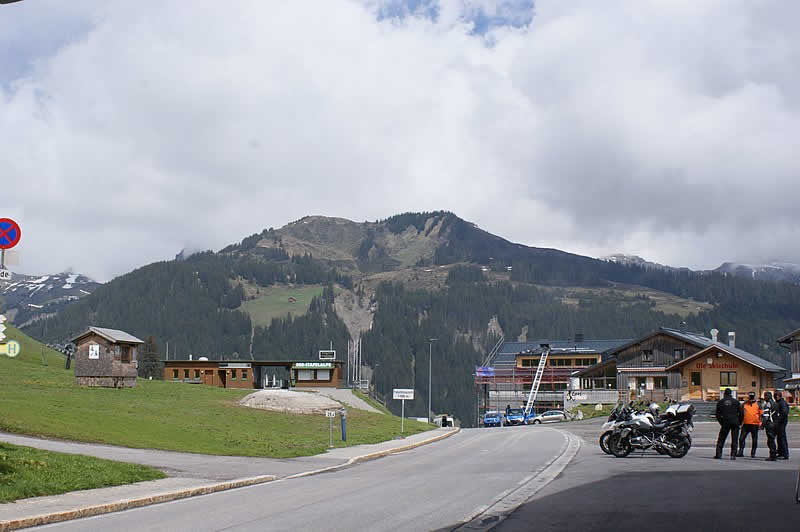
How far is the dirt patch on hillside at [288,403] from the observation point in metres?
57.6

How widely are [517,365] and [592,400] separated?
1286 inches

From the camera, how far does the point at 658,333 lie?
9188 centimetres

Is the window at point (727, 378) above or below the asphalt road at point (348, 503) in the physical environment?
above

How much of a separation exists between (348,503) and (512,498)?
304 cm

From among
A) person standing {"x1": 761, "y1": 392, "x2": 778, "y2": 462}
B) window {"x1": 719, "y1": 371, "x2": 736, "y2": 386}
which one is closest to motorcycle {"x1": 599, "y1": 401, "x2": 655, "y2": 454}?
person standing {"x1": 761, "y1": 392, "x2": 778, "y2": 462}

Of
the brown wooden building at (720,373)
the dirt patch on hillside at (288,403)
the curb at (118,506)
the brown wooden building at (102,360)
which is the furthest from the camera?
the brown wooden building at (720,373)

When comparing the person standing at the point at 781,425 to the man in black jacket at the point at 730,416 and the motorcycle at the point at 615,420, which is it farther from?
the motorcycle at the point at 615,420

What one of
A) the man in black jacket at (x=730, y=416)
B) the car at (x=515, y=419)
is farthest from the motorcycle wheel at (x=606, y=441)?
the car at (x=515, y=419)

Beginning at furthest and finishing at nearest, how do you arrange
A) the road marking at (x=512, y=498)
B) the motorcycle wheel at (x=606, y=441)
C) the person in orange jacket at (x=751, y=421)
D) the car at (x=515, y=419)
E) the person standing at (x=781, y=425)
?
the car at (x=515, y=419) → the motorcycle wheel at (x=606, y=441) → the person in orange jacket at (x=751, y=421) → the person standing at (x=781, y=425) → the road marking at (x=512, y=498)

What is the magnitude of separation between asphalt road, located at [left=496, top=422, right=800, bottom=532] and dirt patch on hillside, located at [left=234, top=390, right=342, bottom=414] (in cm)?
3621

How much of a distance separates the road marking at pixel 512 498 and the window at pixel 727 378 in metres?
56.5

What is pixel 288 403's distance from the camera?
58.4 meters

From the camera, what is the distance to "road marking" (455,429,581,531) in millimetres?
12911

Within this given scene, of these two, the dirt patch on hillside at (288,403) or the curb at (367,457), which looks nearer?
the curb at (367,457)
